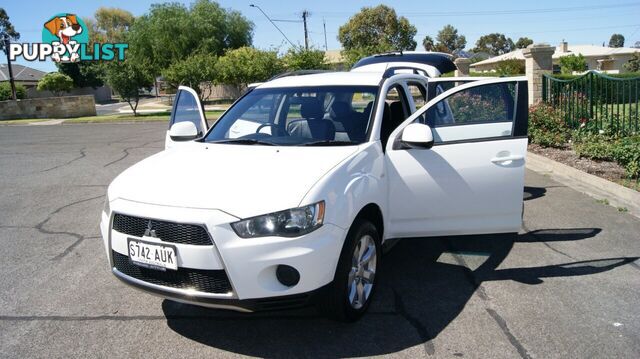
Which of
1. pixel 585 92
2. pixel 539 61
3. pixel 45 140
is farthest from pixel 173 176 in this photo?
pixel 45 140

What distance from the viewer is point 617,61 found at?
57062 mm

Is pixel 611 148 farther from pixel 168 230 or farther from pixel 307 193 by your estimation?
pixel 168 230

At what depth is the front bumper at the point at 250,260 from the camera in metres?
3.09

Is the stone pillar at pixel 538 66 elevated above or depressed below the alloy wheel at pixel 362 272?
above

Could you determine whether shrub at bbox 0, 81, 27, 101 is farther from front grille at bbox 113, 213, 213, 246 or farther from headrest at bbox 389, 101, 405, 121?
front grille at bbox 113, 213, 213, 246

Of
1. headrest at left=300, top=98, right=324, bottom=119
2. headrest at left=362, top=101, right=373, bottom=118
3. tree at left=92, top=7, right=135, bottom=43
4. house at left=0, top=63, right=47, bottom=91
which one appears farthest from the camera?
tree at left=92, top=7, right=135, bottom=43

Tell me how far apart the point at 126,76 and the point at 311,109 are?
97.8 ft

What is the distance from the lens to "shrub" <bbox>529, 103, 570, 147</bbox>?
10.6 meters

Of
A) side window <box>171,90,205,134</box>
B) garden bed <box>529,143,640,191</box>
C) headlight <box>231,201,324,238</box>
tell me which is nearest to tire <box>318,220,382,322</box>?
headlight <box>231,201,324,238</box>

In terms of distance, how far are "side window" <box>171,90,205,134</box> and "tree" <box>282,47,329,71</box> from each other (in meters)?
28.2

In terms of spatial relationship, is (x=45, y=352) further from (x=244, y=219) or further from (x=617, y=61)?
(x=617, y=61)

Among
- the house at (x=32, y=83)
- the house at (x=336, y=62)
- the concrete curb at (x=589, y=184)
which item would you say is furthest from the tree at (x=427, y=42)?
the concrete curb at (x=589, y=184)

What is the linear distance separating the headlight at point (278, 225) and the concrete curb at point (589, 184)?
4.89m

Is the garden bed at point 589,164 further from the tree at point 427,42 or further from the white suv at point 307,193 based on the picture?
the tree at point 427,42
